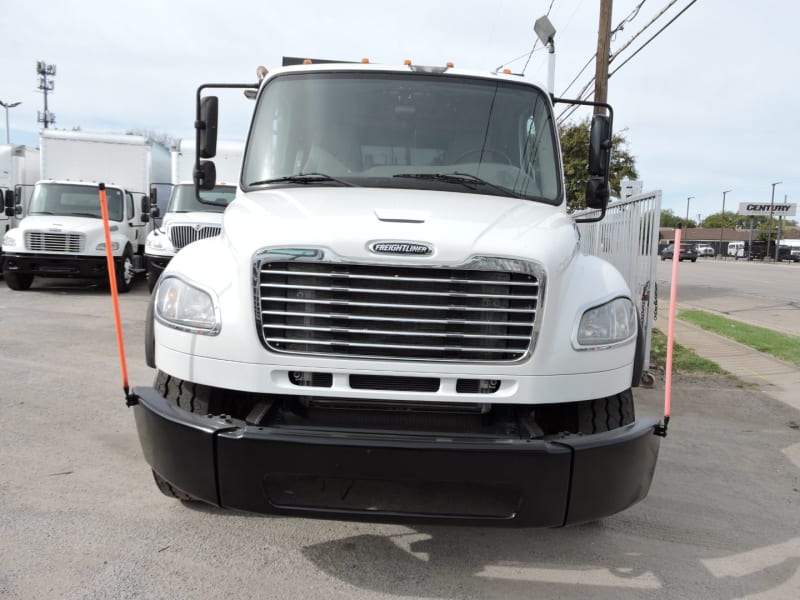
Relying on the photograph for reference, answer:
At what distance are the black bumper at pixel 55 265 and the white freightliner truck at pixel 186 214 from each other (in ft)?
4.38

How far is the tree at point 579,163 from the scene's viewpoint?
16922 mm

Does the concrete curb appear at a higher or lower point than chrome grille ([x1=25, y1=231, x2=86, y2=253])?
lower

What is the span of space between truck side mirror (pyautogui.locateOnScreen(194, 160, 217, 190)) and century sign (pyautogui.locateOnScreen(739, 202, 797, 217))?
76.6m

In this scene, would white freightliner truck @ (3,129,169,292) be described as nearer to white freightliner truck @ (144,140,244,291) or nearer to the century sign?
white freightliner truck @ (144,140,244,291)

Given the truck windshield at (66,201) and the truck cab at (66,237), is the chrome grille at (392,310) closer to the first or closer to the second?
the truck cab at (66,237)

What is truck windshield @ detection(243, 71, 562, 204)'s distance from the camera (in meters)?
3.94

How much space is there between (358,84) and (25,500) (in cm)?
313

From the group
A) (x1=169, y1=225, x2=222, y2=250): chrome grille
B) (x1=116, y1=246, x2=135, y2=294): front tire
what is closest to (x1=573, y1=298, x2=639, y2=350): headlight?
(x1=169, y1=225, x2=222, y2=250): chrome grille

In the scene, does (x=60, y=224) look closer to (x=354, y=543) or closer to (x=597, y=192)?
(x=597, y=192)

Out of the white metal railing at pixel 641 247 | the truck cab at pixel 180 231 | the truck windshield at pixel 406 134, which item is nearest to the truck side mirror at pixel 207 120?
the truck windshield at pixel 406 134

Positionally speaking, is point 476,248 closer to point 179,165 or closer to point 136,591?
point 136,591

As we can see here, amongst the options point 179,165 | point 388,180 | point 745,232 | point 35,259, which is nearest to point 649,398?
point 388,180

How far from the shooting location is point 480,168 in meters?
4.04

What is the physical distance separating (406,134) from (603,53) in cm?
959
